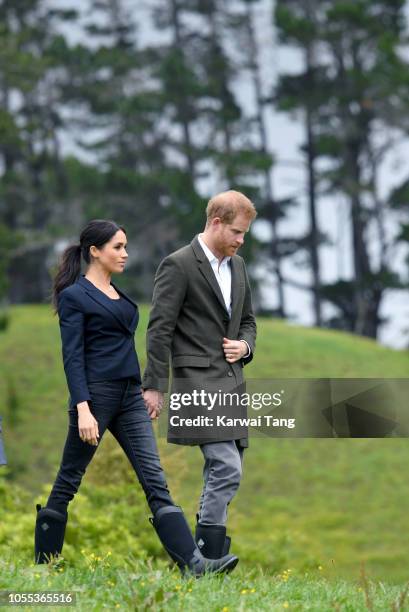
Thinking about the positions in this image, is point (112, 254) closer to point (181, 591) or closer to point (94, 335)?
point (94, 335)

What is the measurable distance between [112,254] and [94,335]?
46cm

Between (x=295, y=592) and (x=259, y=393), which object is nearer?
(x=295, y=592)

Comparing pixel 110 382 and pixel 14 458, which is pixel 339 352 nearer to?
pixel 14 458

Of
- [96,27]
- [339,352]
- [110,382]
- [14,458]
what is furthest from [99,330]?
[96,27]

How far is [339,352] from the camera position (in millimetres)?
26328

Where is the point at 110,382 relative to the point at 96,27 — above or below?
below

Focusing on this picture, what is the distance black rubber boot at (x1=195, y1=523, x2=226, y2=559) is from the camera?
5.95 meters

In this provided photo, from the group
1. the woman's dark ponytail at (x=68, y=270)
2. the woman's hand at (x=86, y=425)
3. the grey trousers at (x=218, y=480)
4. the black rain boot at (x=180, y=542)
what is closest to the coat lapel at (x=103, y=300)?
the woman's dark ponytail at (x=68, y=270)

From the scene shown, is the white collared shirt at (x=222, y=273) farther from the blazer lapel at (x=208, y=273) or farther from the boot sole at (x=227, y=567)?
the boot sole at (x=227, y=567)

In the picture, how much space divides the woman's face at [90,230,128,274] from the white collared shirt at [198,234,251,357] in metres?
0.46

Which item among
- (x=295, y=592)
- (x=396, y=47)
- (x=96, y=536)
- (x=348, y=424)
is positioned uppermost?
(x=396, y=47)

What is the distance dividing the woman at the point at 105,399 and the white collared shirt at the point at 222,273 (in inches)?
18.9

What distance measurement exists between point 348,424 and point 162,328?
1353mm

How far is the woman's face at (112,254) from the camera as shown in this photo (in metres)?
6.02
